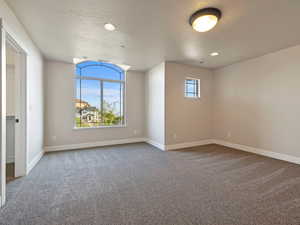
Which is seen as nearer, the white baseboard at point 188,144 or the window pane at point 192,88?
the white baseboard at point 188,144

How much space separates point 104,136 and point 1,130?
3012mm

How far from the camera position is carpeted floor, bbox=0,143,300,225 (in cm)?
155

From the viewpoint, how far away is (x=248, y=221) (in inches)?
58.7

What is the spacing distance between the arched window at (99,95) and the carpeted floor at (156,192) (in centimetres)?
159

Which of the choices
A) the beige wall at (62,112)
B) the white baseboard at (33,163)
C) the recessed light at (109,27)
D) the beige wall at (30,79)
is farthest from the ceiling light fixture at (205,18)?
the white baseboard at (33,163)

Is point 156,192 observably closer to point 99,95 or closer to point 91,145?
point 91,145

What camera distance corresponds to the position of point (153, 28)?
2.48m

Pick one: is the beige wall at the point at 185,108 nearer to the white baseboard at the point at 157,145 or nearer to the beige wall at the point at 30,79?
the white baseboard at the point at 157,145

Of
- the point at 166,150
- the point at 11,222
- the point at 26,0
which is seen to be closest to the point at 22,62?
the point at 26,0

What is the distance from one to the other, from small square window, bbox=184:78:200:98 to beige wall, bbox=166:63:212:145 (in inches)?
5.1

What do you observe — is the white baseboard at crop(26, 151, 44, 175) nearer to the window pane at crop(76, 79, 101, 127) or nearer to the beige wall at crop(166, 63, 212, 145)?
the window pane at crop(76, 79, 101, 127)

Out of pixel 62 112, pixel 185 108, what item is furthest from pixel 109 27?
pixel 185 108

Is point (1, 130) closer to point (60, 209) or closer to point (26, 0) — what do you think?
point (60, 209)

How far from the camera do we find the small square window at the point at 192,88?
459cm
